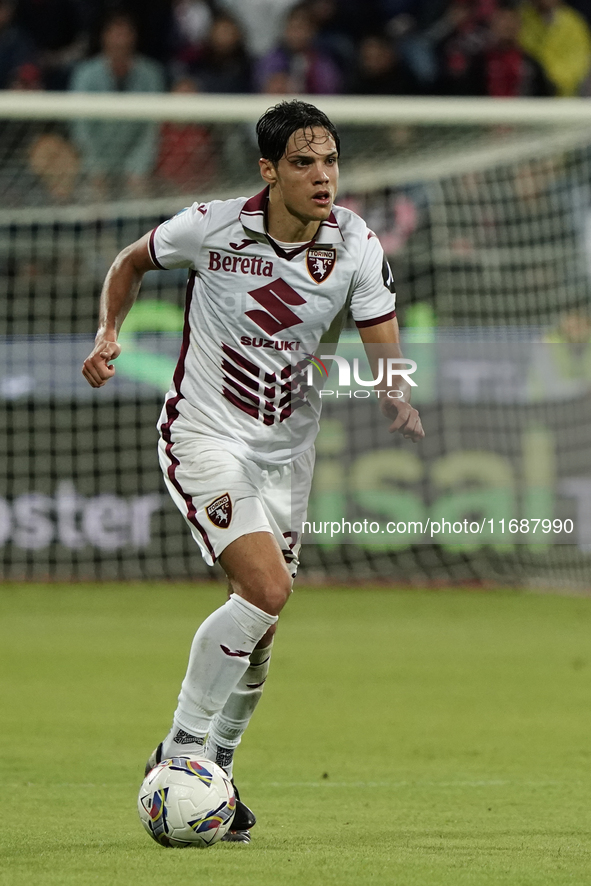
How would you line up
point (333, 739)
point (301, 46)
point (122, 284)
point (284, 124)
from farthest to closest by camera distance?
point (301, 46) → point (333, 739) → point (122, 284) → point (284, 124)

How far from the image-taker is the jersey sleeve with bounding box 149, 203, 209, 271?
4.93 meters

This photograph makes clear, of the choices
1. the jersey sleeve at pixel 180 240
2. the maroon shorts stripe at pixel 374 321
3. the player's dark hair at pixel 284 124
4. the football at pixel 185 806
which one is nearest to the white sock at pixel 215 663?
the football at pixel 185 806

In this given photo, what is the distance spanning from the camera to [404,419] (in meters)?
4.77

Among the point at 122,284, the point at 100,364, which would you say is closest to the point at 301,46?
the point at 122,284

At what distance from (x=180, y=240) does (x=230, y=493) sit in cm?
88

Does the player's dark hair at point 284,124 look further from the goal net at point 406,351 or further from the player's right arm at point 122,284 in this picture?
the goal net at point 406,351

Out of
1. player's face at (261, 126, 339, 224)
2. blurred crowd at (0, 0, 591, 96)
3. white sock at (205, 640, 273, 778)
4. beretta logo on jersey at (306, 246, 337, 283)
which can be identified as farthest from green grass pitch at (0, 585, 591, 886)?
blurred crowd at (0, 0, 591, 96)

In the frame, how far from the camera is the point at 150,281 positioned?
1256 centimetres

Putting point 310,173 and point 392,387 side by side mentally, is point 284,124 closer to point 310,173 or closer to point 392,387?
point 310,173

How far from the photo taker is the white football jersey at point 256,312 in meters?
4.88

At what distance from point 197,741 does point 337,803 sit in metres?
0.95

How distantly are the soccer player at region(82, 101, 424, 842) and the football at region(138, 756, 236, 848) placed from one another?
0.54 feet

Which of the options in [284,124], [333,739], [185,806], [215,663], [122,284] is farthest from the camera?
[333,739]

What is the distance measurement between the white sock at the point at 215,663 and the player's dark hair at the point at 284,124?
1.43 metres
